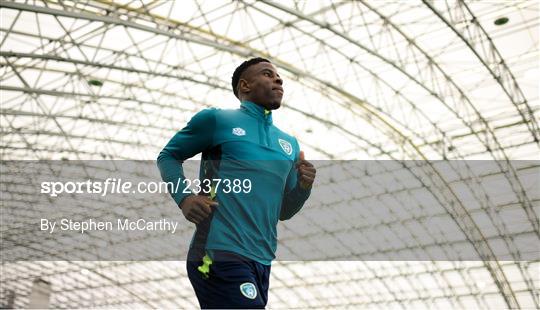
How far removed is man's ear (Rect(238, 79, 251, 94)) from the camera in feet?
9.82

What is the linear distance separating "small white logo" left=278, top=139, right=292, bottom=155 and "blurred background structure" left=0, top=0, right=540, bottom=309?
52.6 ft

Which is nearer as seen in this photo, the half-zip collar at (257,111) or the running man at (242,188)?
the running man at (242,188)

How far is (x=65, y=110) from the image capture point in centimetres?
3105

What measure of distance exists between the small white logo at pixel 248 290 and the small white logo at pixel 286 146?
2.32 feet

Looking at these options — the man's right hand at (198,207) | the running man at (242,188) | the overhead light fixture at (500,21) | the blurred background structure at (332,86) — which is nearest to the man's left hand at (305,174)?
the running man at (242,188)

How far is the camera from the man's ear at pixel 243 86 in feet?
9.82

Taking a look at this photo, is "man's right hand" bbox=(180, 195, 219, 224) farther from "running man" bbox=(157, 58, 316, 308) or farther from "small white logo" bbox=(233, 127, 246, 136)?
"small white logo" bbox=(233, 127, 246, 136)

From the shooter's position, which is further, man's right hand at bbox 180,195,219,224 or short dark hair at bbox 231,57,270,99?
short dark hair at bbox 231,57,270,99

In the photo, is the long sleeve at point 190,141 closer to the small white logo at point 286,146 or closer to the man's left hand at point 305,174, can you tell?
the small white logo at point 286,146

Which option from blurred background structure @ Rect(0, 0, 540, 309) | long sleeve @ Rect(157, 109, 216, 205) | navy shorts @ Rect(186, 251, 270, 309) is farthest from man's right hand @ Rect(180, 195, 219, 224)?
blurred background structure @ Rect(0, 0, 540, 309)

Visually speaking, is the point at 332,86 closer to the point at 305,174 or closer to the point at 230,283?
the point at 305,174

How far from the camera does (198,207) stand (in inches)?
98.9

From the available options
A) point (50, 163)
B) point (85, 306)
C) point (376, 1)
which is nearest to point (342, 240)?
point (50, 163)

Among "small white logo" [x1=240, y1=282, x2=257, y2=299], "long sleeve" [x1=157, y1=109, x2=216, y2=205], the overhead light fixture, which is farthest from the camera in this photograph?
the overhead light fixture
